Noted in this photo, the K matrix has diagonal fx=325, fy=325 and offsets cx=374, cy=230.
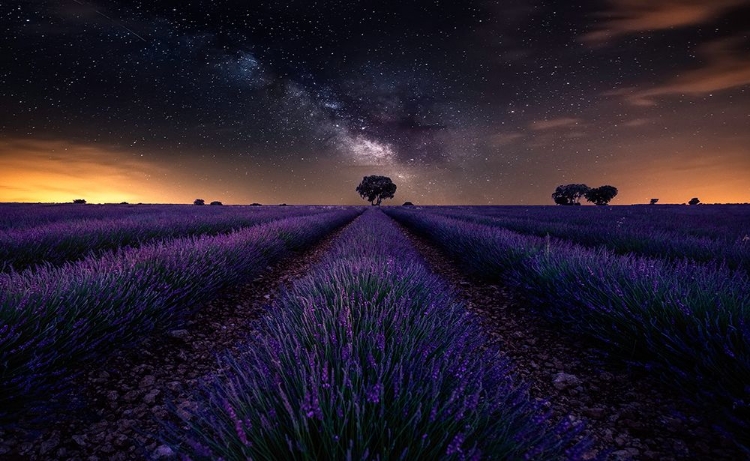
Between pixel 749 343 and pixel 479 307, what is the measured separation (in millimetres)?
2559

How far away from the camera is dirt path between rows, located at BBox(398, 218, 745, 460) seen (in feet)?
5.53

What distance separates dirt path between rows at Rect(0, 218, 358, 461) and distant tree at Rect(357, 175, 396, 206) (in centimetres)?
7446

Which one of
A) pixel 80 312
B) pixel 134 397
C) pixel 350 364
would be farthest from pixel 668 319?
pixel 80 312

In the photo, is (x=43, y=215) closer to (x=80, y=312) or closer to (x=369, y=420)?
(x=80, y=312)

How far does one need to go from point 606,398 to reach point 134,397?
3091 millimetres

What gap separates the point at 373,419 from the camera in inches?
44.1

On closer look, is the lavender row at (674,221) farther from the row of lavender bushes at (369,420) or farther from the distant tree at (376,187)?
the distant tree at (376,187)

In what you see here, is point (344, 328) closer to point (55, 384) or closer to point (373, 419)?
point (373, 419)

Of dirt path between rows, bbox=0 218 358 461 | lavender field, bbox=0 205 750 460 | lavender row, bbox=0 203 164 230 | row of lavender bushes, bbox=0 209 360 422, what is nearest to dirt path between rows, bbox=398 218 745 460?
lavender field, bbox=0 205 750 460

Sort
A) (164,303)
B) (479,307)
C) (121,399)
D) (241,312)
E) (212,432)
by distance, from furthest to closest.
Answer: (479,307)
(241,312)
(164,303)
(121,399)
(212,432)

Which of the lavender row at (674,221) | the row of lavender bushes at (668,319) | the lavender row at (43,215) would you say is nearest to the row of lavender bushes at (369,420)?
the row of lavender bushes at (668,319)

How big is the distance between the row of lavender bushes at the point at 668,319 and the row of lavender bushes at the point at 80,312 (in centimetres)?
357

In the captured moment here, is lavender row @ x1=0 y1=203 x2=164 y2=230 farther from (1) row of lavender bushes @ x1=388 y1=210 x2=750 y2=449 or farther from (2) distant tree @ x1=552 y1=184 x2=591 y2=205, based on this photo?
(2) distant tree @ x1=552 y1=184 x2=591 y2=205

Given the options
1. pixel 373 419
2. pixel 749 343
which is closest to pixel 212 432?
pixel 373 419
